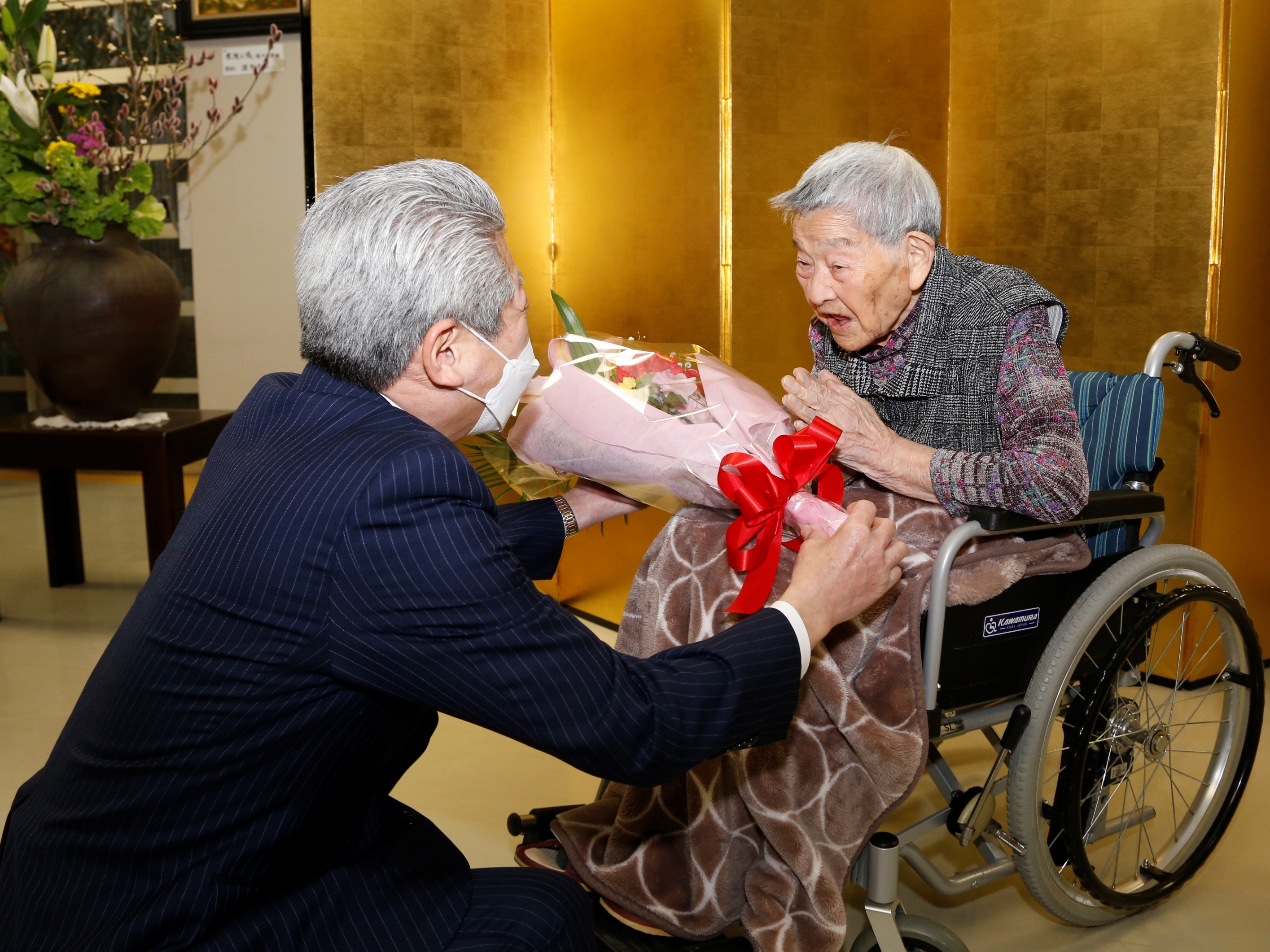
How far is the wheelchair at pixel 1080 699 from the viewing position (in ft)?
5.20

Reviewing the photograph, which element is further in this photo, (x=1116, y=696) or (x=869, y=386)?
(x=869, y=386)

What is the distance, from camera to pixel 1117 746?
5.78ft

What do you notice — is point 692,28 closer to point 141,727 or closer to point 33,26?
point 33,26

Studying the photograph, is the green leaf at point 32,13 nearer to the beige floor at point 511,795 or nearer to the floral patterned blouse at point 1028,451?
the beige floor at point 511,795

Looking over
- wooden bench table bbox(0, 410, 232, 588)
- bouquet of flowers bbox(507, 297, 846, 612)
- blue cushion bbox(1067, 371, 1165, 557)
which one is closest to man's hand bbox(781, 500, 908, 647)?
bouquet of flowers bbox(507, 297, 846, 612)

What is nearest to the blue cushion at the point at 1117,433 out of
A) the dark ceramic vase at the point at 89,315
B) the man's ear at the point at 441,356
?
the man's ear at the point at 441,356

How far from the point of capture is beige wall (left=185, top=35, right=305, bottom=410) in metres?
4.73

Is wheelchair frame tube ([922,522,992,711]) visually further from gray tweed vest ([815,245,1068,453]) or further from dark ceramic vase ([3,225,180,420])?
dark ceramic vase ([3,225,180,420])

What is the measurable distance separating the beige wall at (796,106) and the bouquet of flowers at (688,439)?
1.50m

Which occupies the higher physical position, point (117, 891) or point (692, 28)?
point (692, 28)

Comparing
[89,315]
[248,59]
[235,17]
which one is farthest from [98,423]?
[235,17]

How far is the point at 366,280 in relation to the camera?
3.72 feet

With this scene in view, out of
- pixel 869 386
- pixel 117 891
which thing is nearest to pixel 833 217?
pixel 869 386

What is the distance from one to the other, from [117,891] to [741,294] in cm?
233
